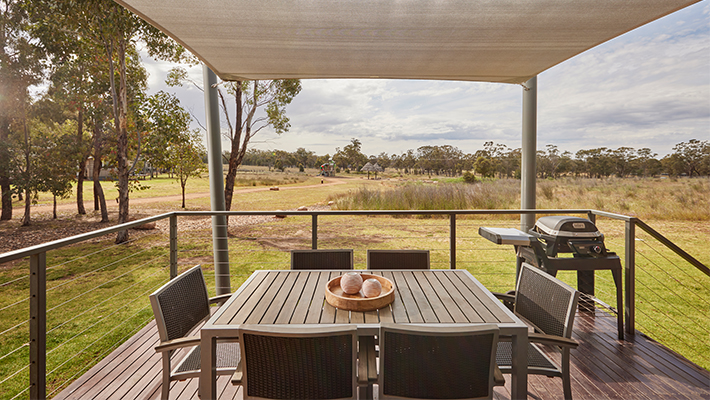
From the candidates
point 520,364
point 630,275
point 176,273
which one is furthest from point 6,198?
point 630,275

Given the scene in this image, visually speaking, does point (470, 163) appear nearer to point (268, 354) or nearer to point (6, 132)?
point (268, 354)

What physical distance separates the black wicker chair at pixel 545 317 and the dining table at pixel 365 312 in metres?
0.16

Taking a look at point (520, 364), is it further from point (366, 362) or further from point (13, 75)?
point (13, 75)

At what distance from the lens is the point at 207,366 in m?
1.38

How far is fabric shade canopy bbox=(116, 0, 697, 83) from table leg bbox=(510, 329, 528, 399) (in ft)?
5.32

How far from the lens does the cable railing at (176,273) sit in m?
2.30

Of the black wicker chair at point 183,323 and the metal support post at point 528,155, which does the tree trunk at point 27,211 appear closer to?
the black wicker chair at point 183,323

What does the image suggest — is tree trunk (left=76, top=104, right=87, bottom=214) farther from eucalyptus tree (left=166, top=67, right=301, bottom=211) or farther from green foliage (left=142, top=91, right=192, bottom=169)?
eucalyptus tree (left=166, top=67, right=301, bottom=211)

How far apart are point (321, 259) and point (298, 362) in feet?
4.35

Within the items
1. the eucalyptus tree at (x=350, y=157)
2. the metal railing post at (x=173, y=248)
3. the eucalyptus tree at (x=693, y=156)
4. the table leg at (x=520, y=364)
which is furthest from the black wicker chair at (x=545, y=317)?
the eucalyptus tree at (x=693, y=156)

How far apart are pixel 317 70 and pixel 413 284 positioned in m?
1.93

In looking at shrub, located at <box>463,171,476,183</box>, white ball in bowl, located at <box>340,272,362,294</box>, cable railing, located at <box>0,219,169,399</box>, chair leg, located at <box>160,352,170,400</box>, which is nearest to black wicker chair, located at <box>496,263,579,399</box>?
white ball in bowl, located at <box>340,272,362,294</box>

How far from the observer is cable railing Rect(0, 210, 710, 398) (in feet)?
7.56

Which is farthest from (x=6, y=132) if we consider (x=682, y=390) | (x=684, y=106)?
(x=684, y=106)
